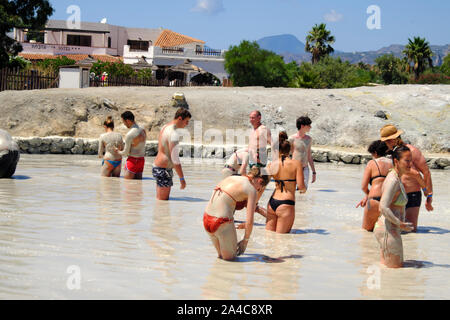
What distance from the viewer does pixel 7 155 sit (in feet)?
38.4

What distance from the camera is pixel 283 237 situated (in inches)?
300

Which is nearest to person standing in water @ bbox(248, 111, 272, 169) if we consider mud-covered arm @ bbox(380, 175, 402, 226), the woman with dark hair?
the woman with dark hair

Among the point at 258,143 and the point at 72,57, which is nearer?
the point at 258,143

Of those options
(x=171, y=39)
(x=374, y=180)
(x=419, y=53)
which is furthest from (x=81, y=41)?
(x=374, y=180)

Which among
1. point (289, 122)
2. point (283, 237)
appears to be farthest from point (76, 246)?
point (289, 122)

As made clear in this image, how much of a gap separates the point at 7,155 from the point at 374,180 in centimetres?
717

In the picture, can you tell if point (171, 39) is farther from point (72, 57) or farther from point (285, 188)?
point (285, 188)

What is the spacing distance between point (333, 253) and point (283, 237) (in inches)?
35.6

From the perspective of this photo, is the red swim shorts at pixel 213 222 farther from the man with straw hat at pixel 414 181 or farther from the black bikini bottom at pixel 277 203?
the man with straw hat at pixel 414 181

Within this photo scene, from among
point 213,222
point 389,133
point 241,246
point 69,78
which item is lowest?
point 241,246

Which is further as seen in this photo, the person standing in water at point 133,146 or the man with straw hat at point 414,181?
the person standing in water at point 133,146

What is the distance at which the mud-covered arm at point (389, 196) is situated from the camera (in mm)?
5848

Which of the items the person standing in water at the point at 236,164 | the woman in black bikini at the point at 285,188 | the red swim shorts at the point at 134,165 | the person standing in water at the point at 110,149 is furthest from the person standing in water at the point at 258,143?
the person standing in water at the point at 110,149

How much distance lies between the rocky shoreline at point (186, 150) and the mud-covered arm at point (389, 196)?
46.1ft
